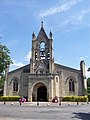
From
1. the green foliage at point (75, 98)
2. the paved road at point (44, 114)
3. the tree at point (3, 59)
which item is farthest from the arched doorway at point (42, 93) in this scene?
the tree at point (3, 59)

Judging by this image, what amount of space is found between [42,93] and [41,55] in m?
8.82

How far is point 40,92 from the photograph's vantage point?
44969 millimetres

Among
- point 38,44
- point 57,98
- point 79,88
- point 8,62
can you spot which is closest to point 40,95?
point 57,98

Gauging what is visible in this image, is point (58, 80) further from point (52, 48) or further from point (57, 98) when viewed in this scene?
point (52, 48)

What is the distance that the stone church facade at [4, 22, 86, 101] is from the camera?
139 feet

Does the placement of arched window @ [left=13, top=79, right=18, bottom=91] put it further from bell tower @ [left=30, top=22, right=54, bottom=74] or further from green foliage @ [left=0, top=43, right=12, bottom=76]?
green foliage @ [left=0, top=43, right=12, bottom=76]

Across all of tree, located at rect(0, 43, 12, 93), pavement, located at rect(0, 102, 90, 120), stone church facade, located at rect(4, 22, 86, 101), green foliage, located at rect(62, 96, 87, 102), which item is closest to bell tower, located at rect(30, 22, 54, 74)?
stone church facade, located at rect(4, 22, 86, 101)

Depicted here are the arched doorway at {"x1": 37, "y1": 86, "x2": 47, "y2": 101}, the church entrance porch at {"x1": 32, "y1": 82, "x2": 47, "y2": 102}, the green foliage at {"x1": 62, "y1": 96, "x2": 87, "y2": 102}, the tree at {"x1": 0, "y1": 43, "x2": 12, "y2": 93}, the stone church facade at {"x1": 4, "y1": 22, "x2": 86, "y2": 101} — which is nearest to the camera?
the tree at {"x1": 0, "y1": 43, "x2": 12, "y2": 93}

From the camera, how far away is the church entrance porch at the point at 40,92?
43919 millimetres

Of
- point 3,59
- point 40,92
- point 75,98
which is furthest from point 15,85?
point 3,59

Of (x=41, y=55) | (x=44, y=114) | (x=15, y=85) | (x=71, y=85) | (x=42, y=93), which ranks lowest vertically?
(x=44, y=114)

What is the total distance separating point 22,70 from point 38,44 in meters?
7.21

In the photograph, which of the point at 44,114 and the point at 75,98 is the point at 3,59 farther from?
the point at 75,98

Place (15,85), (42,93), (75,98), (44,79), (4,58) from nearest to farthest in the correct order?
1. (4,58)
2. (75,98)
3. (44,79)
4. (42,93)
5. (15,85)
